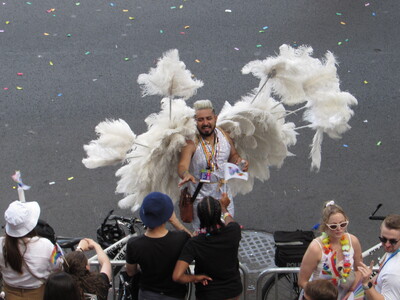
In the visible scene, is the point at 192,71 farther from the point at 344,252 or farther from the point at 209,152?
the point at 344,252

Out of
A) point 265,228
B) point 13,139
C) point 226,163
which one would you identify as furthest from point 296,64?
point 13,139

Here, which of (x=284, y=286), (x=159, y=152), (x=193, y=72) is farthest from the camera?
(x=193, y=72)

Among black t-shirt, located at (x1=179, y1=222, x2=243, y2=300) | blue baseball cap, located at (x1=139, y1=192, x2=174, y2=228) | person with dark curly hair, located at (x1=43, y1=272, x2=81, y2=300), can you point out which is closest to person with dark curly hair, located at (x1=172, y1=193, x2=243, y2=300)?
black t-shirt, located at (x1=179, y1=222, x2=243, y2=300)

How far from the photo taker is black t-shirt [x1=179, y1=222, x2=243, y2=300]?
4.33 meters

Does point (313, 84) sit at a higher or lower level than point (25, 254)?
higher

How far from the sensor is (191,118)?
18.2 ft

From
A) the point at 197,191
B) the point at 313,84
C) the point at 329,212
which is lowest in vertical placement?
the point at 197,191

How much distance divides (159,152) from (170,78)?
0.72m

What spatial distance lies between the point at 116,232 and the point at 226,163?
130 cm

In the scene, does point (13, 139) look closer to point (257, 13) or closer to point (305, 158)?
point (305, 158)

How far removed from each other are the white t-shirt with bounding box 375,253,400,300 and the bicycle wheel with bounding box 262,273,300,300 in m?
1.09

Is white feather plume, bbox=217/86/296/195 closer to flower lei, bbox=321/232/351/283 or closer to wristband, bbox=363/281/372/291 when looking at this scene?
flower lei, bbox=321/232/351/283

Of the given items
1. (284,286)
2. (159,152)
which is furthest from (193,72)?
(284,286)

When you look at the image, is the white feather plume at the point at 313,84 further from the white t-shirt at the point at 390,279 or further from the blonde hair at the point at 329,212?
the white t-shirt at the point at 390,279
